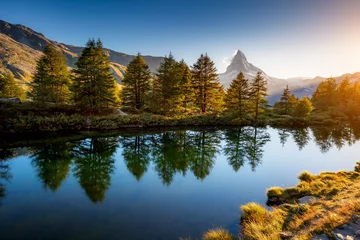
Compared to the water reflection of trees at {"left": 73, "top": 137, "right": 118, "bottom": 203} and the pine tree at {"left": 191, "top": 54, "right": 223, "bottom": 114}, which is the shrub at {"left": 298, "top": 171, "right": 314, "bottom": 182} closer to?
the water reflection of trees at {"left": 73, "top": 137, "right": 118, "bottom": 203}

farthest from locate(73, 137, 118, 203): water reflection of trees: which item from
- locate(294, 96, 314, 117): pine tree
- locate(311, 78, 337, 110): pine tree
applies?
locate(311, 78, 337, 110): pine tree

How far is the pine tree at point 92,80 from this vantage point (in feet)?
118

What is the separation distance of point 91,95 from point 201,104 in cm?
2364

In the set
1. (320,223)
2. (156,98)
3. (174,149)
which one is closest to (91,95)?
(156,98)

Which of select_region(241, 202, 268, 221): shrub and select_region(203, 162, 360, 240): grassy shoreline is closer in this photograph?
select_region(203, 162, 360, 240): grassy shoreline

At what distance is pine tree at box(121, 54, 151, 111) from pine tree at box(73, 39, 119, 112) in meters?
6.05

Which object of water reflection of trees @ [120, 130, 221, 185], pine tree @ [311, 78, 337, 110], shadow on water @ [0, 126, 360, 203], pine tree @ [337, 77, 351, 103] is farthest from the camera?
pine tree @ [311, 78, 337, 110]

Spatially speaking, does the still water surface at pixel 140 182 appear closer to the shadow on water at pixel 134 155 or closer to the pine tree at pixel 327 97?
the shadow on water at pixel 134 155

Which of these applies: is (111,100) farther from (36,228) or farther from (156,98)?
(36,228)

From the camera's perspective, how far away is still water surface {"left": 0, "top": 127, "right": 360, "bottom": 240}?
9.53 metres

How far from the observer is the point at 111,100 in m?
38.4

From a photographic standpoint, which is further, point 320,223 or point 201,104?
point 201,104

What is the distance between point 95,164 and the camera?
1845 centimetres

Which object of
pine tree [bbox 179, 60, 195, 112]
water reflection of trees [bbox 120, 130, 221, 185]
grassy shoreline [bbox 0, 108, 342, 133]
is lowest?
water reflection of trees [bbox 120, 130, 221, 185]
